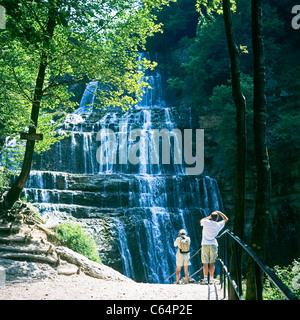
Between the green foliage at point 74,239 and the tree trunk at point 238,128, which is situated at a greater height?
the tree trunk at point 238,128

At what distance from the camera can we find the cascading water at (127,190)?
16.2 m

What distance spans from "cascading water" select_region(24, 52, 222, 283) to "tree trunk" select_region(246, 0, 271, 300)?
22.9ft

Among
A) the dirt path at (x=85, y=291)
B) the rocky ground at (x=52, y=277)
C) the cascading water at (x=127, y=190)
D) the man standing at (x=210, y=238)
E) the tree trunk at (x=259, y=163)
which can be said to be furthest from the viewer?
the cascading water at (x=127, y=190)

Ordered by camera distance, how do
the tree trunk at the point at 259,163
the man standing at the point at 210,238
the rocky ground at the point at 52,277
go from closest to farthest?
1. the tree trunk at the point at 259,163
2. the rocky ground at the point at 52,277
3. the man standing at the point at 210,238

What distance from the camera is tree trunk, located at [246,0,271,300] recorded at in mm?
4773

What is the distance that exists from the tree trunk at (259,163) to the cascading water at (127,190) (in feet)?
22.9

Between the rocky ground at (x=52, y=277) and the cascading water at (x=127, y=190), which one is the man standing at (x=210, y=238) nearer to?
the rocky ground at (x=52, y=277)

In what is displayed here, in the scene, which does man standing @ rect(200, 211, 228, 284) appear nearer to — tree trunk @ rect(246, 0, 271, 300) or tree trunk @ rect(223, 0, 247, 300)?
tree trunk @ rect(223, 0, 247, 300)

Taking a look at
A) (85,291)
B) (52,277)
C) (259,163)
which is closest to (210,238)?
(85,291)

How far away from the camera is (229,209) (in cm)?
2020

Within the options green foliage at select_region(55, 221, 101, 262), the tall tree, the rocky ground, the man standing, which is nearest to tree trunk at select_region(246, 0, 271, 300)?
the rocky ground

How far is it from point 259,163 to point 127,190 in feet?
47.7

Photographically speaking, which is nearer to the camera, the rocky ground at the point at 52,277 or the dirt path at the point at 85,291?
the dirt path at the point at 85,291

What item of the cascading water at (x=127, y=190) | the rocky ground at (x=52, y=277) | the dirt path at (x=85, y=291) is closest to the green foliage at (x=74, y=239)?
the rocky ground at (x=52, y=277)
